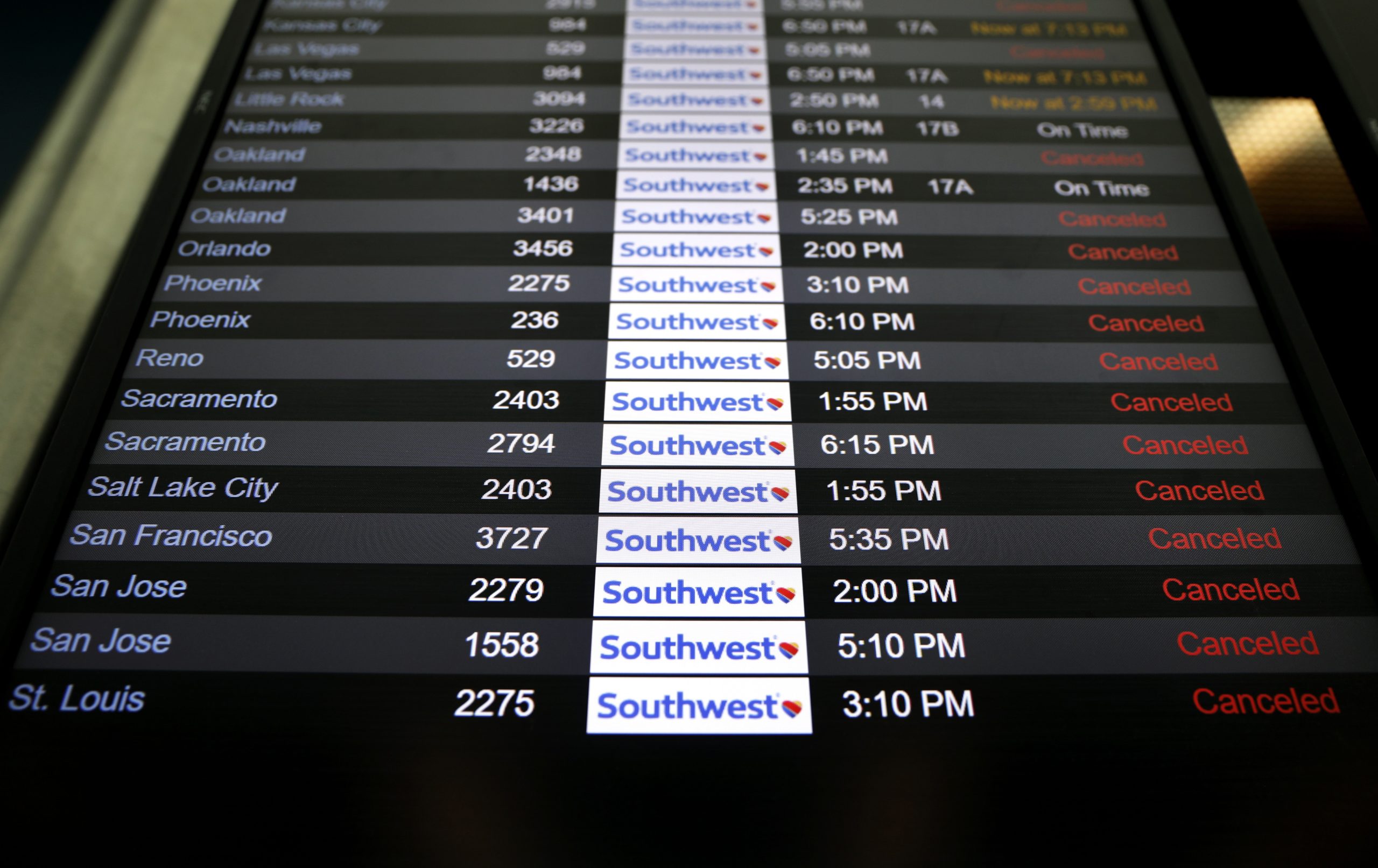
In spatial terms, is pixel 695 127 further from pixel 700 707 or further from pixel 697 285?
pixel 700 707

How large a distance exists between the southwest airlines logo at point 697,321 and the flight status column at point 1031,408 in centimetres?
6

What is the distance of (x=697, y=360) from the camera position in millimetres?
1691

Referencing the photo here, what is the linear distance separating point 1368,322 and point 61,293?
9.34 feet

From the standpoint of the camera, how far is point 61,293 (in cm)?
183

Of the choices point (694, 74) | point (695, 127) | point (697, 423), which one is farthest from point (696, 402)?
point (694, 74)

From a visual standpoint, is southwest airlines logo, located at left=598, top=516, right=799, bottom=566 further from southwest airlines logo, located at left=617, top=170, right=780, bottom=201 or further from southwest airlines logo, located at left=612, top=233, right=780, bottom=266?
southwest airlines logo, located at left=617, top=170, right=780, bottom=201

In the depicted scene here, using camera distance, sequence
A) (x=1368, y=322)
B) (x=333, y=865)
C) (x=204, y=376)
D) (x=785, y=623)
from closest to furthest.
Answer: (x=333, y=865), (x=785, y=623), (x=204, y=376), (x=1368, y=322)

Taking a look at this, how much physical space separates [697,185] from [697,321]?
0.36 meters

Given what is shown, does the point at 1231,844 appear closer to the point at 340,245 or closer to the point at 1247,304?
the point at 1247,304

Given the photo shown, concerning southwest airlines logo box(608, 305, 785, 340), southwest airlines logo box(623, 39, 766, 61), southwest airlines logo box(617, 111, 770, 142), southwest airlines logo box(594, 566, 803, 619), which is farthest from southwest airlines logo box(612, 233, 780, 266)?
southwest airlines logo box(594, 566, 803, 619)

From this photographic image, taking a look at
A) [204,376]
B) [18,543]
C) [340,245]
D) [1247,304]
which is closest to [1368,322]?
[1247,304]

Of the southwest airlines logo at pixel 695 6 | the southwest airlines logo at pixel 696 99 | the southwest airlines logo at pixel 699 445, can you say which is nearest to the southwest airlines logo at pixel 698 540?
the southwest airlines logo at pixel 699 445

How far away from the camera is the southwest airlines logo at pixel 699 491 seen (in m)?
1.55

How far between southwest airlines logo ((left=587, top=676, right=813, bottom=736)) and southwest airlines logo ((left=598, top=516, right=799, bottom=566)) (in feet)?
0.67
